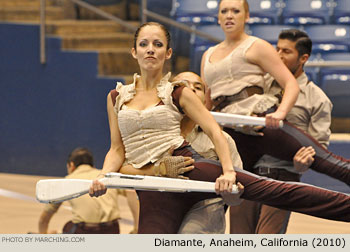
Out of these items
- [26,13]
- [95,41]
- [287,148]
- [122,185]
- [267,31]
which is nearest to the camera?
[122,185]

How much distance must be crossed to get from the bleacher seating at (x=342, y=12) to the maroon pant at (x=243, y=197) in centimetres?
440

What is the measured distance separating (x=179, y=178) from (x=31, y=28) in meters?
4.59

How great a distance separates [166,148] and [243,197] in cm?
32

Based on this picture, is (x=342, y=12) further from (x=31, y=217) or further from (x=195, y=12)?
(x=31, y=217)

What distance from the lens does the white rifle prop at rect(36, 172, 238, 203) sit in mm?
2748

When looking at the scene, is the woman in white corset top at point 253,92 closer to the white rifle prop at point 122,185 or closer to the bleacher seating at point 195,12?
the white rifle prop at point 122,185

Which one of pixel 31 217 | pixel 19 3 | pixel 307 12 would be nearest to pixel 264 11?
pixel 307 12

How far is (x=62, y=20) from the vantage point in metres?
7.27

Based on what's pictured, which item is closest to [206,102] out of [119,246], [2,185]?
[119,246]

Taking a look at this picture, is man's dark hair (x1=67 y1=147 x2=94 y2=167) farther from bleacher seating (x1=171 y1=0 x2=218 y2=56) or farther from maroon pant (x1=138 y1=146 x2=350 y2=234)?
bleacher seating (x1=171 y1=0 x2=218 y2=56)

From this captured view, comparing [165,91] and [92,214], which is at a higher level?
[165,91]

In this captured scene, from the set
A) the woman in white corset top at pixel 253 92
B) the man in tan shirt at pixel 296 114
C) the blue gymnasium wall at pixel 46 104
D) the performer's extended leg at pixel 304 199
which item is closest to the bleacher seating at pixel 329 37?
the blue gymnasium wall at pixel 46 104

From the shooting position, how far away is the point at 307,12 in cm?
712

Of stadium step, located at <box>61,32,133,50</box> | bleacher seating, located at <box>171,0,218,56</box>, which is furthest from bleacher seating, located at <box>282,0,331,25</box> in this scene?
stadium step, located at <box>61,32,133,50</box>
